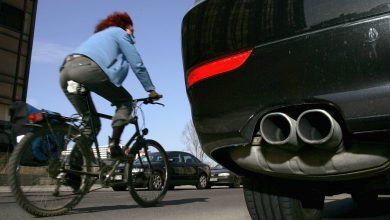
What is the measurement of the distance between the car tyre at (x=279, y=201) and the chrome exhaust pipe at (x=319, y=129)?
28.9 inches

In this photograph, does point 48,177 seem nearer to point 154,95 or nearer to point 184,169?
point 154,95

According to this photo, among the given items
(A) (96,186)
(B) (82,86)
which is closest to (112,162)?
(A) (96,186)

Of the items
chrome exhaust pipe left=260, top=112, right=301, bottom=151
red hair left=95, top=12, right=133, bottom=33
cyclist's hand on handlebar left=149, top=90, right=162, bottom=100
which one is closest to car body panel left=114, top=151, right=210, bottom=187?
cyclist's hand on handlebar left=149, top=90, right=162, bottom=100

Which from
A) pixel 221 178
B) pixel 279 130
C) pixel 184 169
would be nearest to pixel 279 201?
pixel 279 130

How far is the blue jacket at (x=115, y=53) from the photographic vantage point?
14.8ft

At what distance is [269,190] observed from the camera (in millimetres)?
3033

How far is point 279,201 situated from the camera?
298 centimetres

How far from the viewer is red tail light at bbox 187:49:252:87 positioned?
102 inches

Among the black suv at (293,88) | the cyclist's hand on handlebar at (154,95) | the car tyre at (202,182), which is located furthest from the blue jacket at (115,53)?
the car tyre at (202,182)

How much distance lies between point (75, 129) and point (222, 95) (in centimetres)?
222

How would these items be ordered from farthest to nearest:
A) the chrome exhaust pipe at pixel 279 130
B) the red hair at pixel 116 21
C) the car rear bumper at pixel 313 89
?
the red hair at pixel 116 21 < the chrome exhaust pipe at pixel 279 130 < the car rear bumper at pixel 313 89

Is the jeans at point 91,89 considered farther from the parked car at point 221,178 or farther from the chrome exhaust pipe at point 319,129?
the parked car at point 221,178

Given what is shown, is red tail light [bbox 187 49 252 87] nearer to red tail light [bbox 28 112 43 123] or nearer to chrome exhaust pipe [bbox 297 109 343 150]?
chrome exhaust pipe [bbox 297 109 343 150]

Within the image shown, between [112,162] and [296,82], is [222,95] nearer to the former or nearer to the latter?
[296,82]
